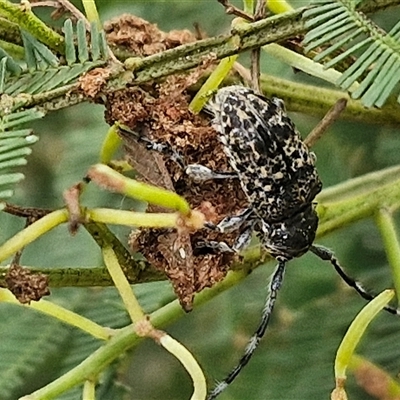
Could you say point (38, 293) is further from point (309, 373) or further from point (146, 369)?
point (146, 369)

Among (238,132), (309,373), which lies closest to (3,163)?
(238,132)

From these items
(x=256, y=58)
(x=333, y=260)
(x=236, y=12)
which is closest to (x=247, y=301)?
(x=333, y=260)

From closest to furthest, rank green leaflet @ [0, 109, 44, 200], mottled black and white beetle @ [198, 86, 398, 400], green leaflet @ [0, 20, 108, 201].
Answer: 1. green leaflet @ [0, 109, 44, 200]
2. green leaflet @ [0, 20, 108, 201]
3. mottled black and white beetle @ [198, 86, 398, 400]

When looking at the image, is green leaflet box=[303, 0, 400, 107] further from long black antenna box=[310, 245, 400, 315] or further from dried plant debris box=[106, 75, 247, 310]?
long black antenna box=[310, 245, 400, 315]

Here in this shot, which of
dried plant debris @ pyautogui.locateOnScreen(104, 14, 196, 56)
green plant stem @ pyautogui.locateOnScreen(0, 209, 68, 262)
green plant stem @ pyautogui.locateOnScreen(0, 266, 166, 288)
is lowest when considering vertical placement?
green plant stem @ pyautogui.locateOnScreen(0, 266, 166, 288)

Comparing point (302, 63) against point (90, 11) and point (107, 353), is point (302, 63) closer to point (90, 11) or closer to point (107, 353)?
point (90, 11)

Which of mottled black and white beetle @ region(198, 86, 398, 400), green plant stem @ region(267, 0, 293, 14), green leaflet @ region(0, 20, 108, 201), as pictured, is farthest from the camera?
mottled black and white beetle @ region(198, 86, 398, 400)

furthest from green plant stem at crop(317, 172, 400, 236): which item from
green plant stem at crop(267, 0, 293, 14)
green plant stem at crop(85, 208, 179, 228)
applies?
green plant stem at crop(85, 208, 179, 228)
